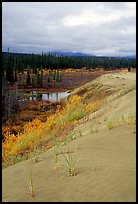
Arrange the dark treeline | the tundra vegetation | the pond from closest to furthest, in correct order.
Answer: the tundra vegetation → the pond → the dark treeline

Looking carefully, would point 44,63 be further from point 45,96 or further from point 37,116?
point 37,116

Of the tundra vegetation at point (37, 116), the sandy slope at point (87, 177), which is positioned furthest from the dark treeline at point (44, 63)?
the sandy slope at point (87, 177)

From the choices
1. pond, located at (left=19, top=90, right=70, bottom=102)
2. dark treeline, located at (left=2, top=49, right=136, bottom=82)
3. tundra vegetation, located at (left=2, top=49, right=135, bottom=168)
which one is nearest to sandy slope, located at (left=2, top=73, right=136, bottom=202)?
tundra vegetation, located at (left=2, top=49, right=135, bottom=168)

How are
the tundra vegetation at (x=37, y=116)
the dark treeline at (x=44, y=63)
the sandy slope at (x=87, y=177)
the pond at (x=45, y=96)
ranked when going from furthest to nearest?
the dark treeline at (x=44, y=63) → the pond at (x=45, y=96) → the tundra vegetation at (x=37, y=116) → the sandy slope at (x=87, y=177)

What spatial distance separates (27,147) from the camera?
51.3 ft

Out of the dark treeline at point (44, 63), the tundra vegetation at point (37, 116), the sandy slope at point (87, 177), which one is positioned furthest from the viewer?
the dark treeline at point (44, 63)

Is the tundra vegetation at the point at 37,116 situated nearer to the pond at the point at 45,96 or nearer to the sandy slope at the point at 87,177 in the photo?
the sandy slope at the point at 87,177

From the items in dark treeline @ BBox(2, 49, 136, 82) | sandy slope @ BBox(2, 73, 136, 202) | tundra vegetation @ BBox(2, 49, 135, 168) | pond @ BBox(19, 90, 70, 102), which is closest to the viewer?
sandy slope @ BBox(2, 73, 136, 202)

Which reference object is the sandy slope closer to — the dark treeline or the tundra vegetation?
the tundra vegetation

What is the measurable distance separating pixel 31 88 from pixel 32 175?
229 feet

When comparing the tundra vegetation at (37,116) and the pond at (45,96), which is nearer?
the tundra vegetation at (37,116)

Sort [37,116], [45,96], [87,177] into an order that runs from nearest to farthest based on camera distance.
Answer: [87,177] → [37,116] → [45,96]

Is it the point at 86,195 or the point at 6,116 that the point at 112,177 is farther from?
the point at 6,116

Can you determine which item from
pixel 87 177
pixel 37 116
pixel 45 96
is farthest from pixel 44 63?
pixel 87 177
